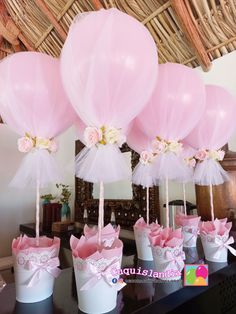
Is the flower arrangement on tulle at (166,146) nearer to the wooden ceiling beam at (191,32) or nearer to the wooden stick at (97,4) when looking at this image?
the wooden ceiling beam at (191,32)

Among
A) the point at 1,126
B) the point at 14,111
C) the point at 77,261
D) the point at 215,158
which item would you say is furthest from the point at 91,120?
the point at 1,126

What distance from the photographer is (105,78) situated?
0.57 metres

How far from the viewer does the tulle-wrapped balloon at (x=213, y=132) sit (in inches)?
37.8

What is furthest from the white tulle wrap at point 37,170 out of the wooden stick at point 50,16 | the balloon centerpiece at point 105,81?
the wooden stick at point 50,16

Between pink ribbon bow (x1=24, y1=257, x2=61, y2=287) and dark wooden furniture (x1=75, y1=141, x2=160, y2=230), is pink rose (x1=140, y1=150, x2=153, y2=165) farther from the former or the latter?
dark wooden furniture (x1=75, y1=141, x2=160, y2=230)

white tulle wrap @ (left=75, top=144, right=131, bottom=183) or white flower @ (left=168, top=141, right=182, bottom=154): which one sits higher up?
white flower @ (left=168, top=141, right=182, bottom=154)

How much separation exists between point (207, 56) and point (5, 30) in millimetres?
1938

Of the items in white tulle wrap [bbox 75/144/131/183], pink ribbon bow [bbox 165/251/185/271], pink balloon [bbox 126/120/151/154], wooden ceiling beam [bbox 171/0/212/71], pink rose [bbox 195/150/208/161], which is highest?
wooden ceiling beam [bbox 171/0/212/71]

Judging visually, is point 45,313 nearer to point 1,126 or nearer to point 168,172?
point 168,172

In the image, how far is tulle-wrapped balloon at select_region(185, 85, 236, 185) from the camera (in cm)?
96

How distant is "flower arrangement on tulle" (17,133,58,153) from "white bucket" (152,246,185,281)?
0.50m

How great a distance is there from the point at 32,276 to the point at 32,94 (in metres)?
0.50

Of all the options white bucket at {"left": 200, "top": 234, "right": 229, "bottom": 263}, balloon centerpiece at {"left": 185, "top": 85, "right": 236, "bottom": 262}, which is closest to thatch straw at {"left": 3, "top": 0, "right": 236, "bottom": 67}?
balloon centerpiece at {"left": 185, "top": 85, "right": 236, "bottom": 262}

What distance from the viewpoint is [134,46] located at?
588mm
